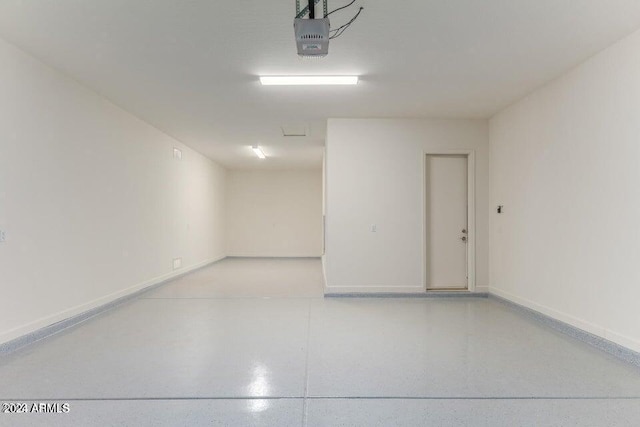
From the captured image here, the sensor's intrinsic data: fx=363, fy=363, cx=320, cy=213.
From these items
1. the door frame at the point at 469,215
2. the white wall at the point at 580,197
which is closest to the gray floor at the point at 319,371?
the white wall at the point at 580,197

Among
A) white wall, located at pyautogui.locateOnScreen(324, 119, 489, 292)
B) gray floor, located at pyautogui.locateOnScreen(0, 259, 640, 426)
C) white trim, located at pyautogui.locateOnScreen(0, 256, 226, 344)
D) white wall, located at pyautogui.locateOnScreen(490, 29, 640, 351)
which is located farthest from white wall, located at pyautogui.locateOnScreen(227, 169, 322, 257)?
white wall, located at pyautogui.locateOnScreen(490, 29, 640, 351)

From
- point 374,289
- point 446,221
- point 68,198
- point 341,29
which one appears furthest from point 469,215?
point 68,198

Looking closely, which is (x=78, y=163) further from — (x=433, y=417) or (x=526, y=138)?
(x=526, y=138)

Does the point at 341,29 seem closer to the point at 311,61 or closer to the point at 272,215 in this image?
the point at 311,61

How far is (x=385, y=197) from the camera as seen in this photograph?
5.52 m

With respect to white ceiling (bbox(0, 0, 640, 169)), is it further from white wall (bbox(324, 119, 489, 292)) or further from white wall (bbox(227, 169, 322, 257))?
white wall (bbox(227, 169, 322, 257))

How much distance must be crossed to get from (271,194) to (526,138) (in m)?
7.65

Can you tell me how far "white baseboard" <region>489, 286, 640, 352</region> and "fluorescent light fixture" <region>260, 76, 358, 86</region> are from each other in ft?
10.9

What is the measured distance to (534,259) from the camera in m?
4.36

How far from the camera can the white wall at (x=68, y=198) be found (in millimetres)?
3229

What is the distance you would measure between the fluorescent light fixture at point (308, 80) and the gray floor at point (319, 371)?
2678 millimetres

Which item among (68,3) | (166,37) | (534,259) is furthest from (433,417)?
(68,3)

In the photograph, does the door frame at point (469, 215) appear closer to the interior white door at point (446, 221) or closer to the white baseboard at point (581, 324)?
the interior white door at point (446, 221)

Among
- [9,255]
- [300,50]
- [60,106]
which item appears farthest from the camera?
[60,106]
